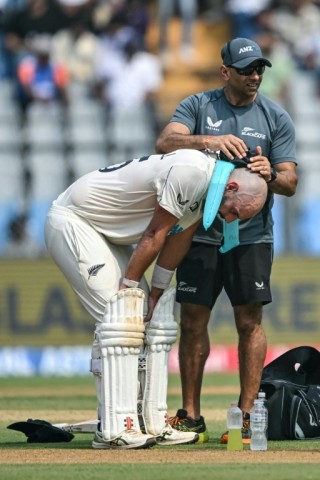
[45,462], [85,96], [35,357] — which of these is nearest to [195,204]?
[45,462]

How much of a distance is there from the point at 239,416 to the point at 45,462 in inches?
48.3

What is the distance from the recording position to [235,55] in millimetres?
7969

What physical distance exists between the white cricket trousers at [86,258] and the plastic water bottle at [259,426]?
98 centimetres

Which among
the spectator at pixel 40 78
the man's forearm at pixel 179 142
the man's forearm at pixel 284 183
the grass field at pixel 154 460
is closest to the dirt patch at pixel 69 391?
the grass field at pixel 154 460

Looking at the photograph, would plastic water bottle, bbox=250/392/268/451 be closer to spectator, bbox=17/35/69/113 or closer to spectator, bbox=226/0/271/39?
spectator, bbox=17/35/69/113

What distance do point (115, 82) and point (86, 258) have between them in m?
14.0

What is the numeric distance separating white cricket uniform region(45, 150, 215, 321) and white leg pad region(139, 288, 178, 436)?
0.30 meters

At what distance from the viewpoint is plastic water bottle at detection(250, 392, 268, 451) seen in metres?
7.04

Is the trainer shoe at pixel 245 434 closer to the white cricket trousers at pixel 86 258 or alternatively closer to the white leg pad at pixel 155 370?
the white leg pad at pixel 155 370

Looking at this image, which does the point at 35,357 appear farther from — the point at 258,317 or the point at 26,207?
the point at 258,317

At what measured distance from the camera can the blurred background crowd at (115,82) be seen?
18703 mm

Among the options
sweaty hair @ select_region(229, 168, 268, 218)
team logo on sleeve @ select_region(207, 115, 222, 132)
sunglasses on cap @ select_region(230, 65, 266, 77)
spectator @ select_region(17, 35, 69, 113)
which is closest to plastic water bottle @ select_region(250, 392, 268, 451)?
sweaty hair @ select_region(229, 168, 268, 218)

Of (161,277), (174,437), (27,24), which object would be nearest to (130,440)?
(174,437)

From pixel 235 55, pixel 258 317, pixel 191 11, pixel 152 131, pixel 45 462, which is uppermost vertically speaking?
pixel 191 11
